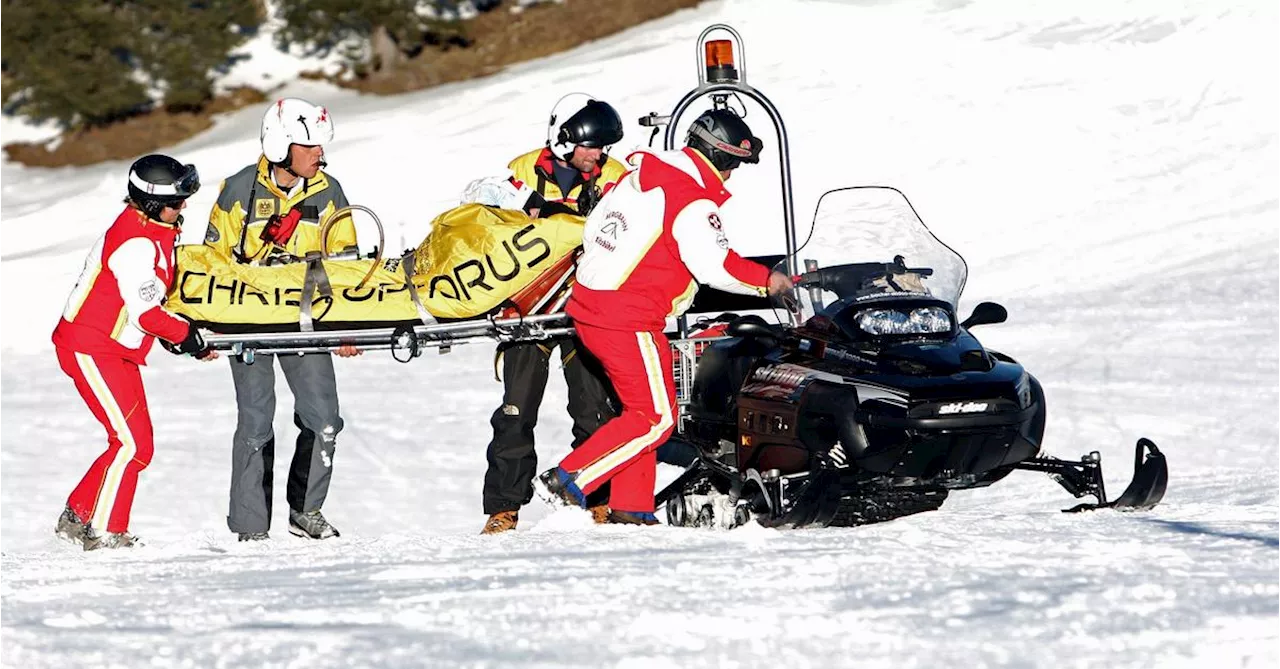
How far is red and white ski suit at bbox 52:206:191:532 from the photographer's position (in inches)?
307

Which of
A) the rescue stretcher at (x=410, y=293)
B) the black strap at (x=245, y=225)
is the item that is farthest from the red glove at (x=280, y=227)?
the rescue stretcher at (x=410, y=293)

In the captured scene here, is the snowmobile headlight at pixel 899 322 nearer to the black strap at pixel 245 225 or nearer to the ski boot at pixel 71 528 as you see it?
the black strap at pixel 245 225

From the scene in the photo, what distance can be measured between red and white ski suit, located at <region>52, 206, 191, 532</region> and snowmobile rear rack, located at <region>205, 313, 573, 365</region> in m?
0.33

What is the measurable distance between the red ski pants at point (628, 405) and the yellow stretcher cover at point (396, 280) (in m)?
0.50

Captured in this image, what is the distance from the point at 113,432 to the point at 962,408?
12.0 feet

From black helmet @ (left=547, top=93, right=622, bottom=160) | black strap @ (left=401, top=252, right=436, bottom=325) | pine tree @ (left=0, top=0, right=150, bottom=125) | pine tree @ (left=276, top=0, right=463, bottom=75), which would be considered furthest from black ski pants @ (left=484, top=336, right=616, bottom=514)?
pine tree @ (left=0, top=0, right=150, bottom=125)

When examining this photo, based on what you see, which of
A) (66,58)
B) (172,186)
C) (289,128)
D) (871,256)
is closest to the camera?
(172,186)

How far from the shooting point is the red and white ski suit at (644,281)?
7.62m

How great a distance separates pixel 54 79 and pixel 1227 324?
18.5m

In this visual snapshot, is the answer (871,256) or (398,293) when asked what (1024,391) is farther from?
(398,293)

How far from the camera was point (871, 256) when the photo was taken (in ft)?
26.1

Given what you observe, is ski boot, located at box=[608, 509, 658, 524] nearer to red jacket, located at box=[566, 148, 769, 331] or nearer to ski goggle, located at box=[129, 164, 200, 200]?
red jacket, located at box=[566, 148, 769, 331]

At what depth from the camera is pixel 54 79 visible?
26.2m

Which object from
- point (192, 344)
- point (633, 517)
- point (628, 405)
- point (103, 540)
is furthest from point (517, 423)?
point (103, 540)
